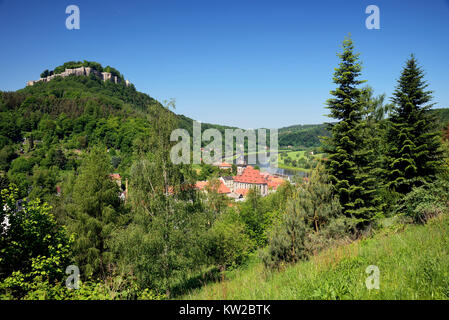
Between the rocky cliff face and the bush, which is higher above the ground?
the rocky cliff face

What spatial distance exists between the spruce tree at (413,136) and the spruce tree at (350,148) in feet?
16.9

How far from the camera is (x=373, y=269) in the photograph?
4273mm

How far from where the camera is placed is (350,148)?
42.7 feet

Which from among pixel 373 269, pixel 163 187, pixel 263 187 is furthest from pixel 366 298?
pixel 263 187

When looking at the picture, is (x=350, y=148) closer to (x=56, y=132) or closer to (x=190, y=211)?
(x=190, y=211)

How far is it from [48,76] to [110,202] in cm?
19964

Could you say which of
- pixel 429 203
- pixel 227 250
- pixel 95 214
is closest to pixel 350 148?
pixel 429 203

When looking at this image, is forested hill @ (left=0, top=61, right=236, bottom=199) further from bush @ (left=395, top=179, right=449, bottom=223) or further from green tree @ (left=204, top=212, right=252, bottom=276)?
bush @ (left=395, top=179, right=449, bottom=223)

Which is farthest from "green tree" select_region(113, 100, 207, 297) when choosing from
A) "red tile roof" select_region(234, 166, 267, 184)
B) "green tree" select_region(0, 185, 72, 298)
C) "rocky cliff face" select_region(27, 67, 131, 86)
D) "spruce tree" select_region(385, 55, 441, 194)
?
"rocky cliff face" select_region(27, 67, 131, 86)

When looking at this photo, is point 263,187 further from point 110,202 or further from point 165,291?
point 165,291

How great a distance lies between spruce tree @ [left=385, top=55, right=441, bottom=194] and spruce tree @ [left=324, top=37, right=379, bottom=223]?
202 inches

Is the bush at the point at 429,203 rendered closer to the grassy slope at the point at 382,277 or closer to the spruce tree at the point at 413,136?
the grassy slope at the point at 382,277

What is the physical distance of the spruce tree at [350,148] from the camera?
12594 mm

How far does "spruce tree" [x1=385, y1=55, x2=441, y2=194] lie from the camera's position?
1560 centimetres
